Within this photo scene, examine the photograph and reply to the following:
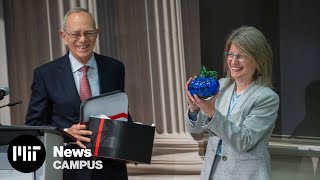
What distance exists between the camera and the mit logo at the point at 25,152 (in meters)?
1.97

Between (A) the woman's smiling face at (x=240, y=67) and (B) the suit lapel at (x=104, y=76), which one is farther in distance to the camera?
(B) the suit lapel at (x=104, y=76)

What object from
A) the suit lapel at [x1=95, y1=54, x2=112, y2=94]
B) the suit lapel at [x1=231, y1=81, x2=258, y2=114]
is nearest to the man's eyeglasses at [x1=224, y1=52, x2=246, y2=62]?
the suit lapel at [x1=231, y1=81, x2=258, y2=114]

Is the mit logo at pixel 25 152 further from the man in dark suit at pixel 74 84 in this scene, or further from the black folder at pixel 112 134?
the man in dark suit at pixel 74 84

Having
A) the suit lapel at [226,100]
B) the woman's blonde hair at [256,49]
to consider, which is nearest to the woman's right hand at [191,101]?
the suit lapel at [226,100]

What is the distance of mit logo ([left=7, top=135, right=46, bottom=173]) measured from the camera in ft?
6.43

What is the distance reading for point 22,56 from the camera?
155 inches

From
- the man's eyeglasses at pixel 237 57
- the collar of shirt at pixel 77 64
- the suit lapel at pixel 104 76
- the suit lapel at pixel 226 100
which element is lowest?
the suit lapel at pixel 226 100

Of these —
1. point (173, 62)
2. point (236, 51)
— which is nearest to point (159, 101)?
point (173, 62)

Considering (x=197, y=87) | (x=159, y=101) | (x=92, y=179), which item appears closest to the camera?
(x=197, y=87)

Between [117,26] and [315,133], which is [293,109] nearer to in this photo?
[315,133]

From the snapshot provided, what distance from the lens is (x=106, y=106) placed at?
7.88 ft

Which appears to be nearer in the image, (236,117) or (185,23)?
(236,117)

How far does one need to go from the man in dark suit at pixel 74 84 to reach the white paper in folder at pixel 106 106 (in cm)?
17

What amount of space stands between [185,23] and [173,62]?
0.90 ft
